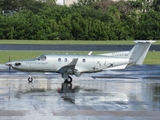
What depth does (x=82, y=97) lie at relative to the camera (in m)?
23.5

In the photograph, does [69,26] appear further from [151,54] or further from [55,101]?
[55,101]

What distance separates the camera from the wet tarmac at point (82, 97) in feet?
62.0

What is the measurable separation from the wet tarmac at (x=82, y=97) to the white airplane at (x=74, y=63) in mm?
734

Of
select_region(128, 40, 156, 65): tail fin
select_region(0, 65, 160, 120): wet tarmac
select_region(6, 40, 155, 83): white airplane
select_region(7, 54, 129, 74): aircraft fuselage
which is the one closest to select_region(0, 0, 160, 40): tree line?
select_region(0, 65, 160, 120): wet tarmac

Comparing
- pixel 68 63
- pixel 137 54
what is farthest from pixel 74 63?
pixel 137 54

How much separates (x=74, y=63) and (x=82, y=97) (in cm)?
582

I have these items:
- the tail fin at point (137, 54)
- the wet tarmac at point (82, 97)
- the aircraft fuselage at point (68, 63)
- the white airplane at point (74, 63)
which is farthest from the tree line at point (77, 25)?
the aircraft fuselage at point (68, 63)

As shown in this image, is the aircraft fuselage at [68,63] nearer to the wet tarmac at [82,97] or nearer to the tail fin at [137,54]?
the tail fin at [137,54]

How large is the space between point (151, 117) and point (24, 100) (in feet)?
20.5

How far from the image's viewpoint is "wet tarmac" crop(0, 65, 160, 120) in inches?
744

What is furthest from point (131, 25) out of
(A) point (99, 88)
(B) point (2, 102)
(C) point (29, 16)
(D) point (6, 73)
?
(B) point (2, 102)

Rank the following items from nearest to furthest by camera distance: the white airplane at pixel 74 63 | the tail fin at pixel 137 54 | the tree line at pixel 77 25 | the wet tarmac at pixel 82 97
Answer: the wet tarmac at pixel 82 97
the white airplane at pixel 74 63
the tail fin at pixel 137 54
the tree line at pixel 77 25

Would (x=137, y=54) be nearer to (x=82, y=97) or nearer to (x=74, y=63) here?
(x=74, y=63)

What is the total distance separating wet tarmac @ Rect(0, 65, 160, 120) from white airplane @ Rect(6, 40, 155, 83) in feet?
2.41
